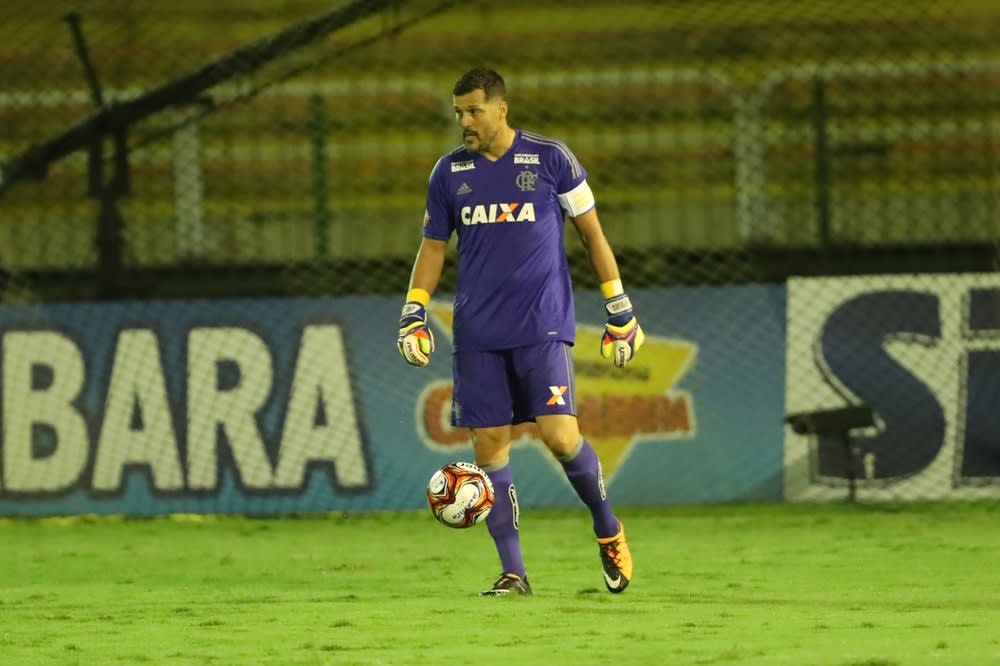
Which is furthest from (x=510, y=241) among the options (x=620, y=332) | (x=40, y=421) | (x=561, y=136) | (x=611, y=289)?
(x=561, y=136)

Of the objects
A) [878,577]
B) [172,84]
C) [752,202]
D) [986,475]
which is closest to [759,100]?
[752,202]

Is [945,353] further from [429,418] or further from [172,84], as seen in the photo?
[172,84]

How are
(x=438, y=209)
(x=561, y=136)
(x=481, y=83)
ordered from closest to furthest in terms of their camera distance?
(x=481, y=83)
(x=438, y=209)
(x=561, y=136)

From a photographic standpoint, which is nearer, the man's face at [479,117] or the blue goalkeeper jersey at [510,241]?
the man's face at [479,117]

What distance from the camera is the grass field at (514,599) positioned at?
5.35m

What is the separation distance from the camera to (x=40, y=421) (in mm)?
10539

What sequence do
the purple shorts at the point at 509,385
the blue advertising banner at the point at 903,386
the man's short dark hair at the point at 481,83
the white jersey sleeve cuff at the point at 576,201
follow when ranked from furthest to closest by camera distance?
the blue advertising banner at the point at 903,386 → the white jersey sleeve cuff at the point at 576,201 → the purple shorts at the point at 509,385 → the man's short dark hair at the point at 481,83

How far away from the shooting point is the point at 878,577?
726cm

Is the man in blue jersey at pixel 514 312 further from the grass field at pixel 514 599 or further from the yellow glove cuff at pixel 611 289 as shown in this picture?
the grass field at pixel 514 599

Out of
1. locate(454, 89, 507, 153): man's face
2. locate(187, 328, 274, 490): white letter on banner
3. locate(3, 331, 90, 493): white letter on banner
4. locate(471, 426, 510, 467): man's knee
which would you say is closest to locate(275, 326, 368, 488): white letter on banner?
locate(187, 328, 274, 490): white letter on banner

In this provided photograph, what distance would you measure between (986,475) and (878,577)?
11.1 ft

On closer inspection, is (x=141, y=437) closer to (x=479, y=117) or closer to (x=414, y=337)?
(x=414, y=337)

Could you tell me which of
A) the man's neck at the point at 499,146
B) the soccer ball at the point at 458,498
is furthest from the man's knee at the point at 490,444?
the man's neck at the point at 499,146

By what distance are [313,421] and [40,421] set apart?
62.9 inches
